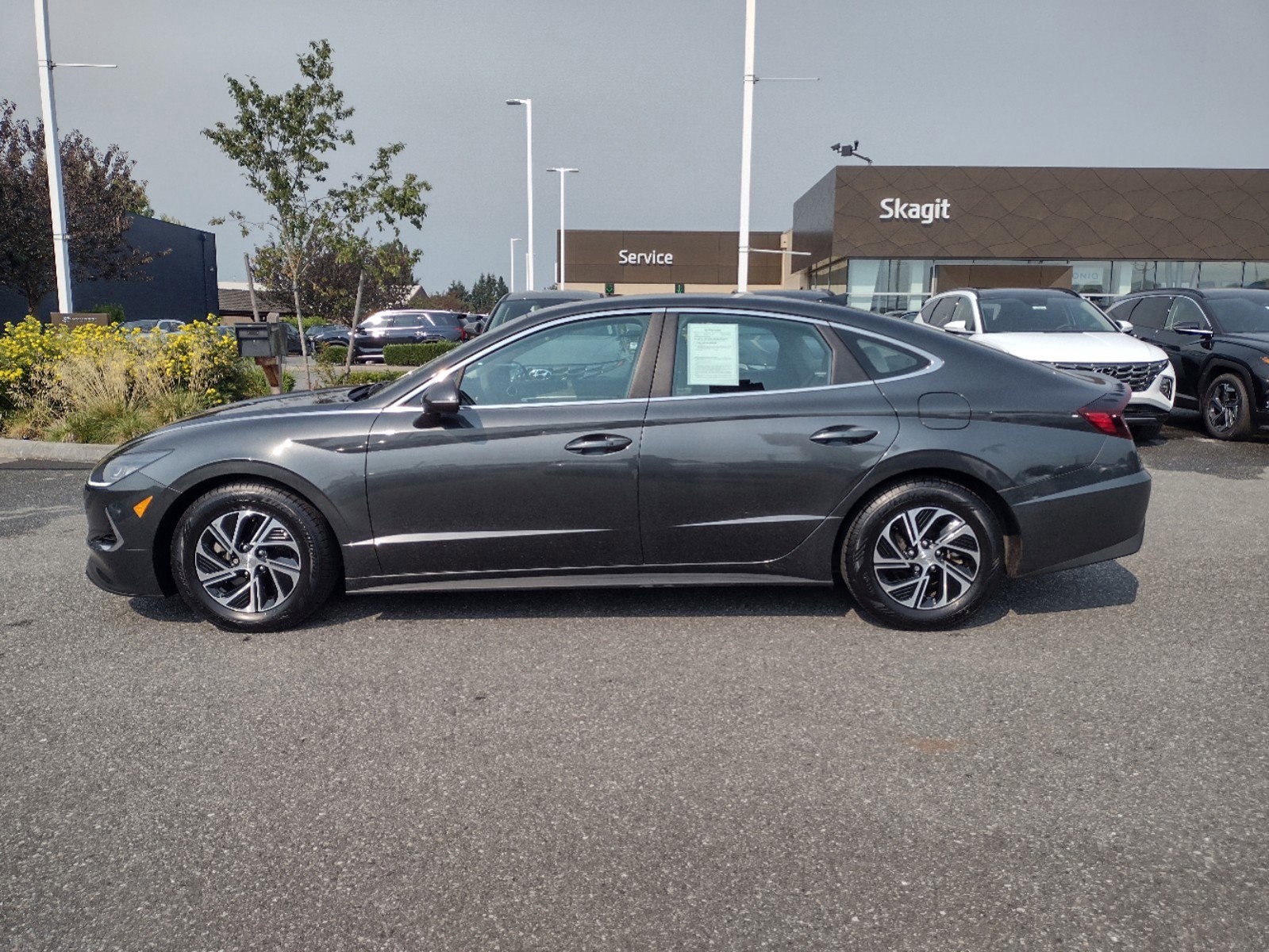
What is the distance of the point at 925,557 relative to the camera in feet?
16.1

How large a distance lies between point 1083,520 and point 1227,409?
8225 millimetres

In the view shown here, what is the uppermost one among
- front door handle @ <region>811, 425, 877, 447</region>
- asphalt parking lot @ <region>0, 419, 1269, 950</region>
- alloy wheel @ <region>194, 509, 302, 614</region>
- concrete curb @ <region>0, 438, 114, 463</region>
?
front door handle @ <region>811, 425, 877, 447</region>

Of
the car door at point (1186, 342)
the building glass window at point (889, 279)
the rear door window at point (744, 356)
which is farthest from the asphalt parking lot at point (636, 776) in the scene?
the building glass window at point (889, 279)

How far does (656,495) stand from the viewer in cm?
484

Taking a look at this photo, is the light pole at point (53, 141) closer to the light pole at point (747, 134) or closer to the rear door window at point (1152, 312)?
the light pole at point (747, 134)

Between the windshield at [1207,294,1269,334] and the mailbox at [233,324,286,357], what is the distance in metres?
11.0

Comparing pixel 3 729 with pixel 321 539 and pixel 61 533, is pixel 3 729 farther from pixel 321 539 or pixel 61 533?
pixel 61 533

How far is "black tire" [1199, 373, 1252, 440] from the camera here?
37.6ft

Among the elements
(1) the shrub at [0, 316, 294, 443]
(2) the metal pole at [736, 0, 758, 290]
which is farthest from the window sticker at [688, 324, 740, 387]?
(2) the metal pole at [736, 0, 758, 290]

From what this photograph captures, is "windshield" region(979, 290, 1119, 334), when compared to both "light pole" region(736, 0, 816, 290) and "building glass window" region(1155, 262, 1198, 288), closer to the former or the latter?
"light pole" region(736, 0, 816, 290)

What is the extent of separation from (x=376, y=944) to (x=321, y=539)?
2.60 m

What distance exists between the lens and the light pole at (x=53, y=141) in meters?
15.6

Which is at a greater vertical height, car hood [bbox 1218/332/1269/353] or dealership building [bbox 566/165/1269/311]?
dealership building [bbox 566/165/1269/311]

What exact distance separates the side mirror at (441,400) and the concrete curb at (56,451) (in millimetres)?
6789
